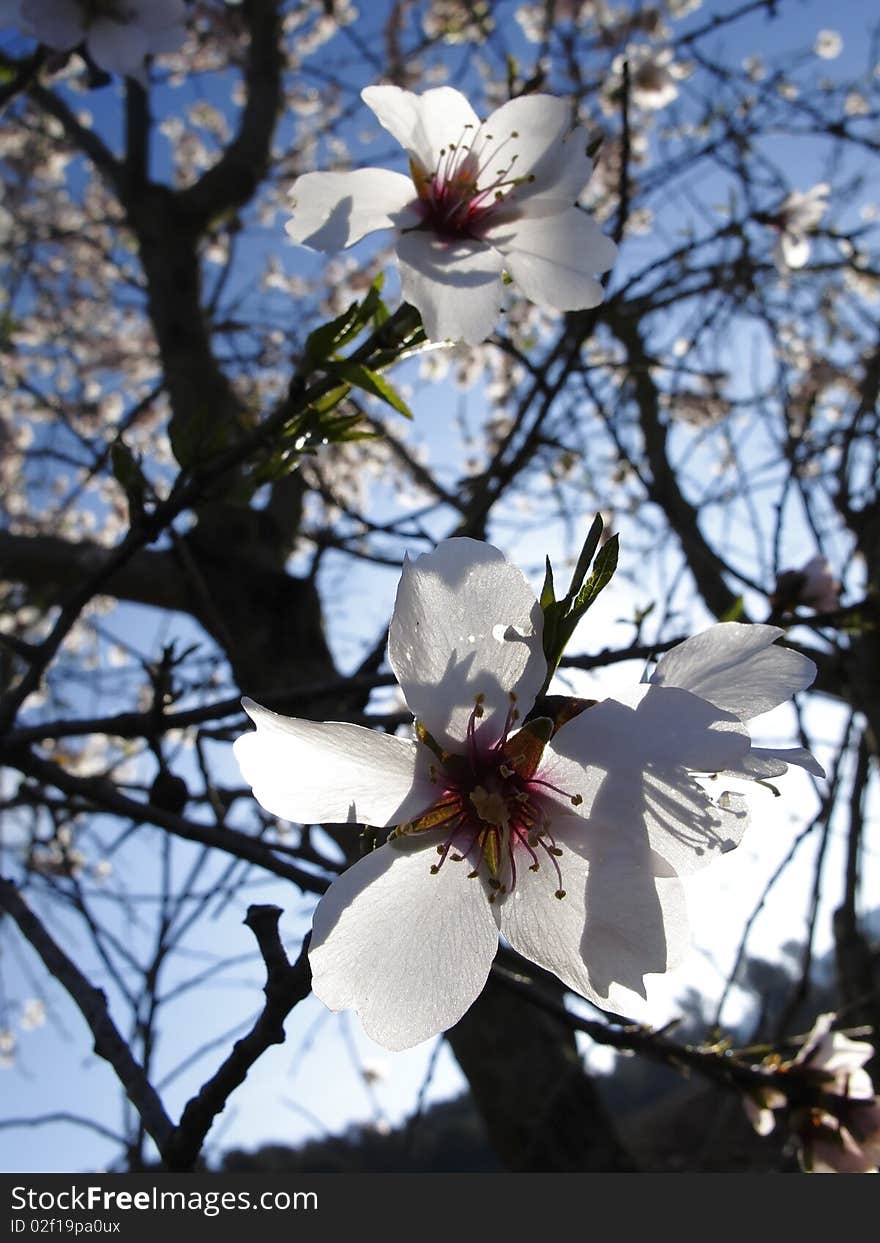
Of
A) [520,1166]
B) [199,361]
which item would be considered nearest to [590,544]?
[520,1166]

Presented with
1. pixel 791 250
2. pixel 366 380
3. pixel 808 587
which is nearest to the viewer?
pixel 366 380

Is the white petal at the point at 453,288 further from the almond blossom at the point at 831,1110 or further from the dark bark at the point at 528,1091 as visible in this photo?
the dark bark at the point at 528,1091

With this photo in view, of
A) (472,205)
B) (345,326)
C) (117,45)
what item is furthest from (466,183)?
(117,45)

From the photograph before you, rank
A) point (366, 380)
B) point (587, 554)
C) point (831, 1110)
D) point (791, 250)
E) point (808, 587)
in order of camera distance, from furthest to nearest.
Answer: point (791, 250), point (808, 587), point (831, 1110), point (366, 380), point (587, 554)

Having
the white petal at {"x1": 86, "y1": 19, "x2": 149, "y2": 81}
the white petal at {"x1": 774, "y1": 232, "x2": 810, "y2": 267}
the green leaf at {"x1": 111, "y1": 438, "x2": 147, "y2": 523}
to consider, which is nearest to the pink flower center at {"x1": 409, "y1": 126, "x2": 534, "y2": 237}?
the green leaf at {"x1": 111, "y1": 438, "x2": 147, "y2": 523}

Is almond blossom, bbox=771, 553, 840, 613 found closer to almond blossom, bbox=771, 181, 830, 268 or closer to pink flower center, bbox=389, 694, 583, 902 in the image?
pink flower center, bbox=389, 694, 583, 902

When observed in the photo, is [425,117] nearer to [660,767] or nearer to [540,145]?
[540,145]

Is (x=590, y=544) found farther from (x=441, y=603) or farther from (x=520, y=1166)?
(x=520, y=1166)
